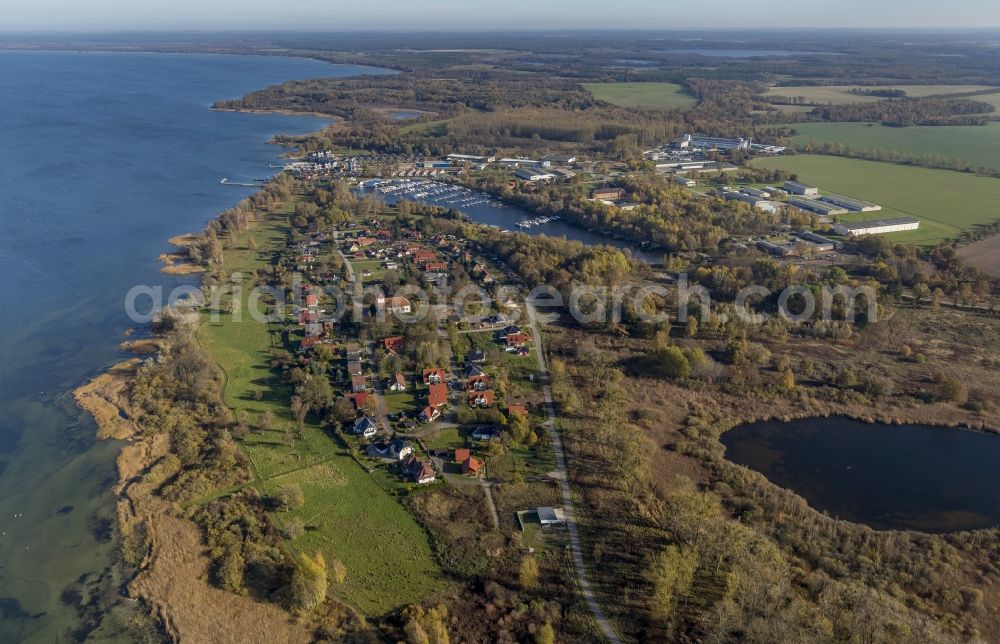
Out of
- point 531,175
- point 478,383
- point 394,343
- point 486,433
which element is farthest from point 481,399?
point 531,175

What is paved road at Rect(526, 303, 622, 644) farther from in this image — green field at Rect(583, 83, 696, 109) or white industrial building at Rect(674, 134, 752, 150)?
green field at Rect(583, 83, 696, 109)

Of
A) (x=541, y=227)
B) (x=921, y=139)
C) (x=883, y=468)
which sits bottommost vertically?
(x=883, y=468)

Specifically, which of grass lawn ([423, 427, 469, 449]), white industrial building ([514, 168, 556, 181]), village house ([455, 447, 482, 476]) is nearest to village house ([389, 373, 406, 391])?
grass lawn ([423, 427, 469, 449])

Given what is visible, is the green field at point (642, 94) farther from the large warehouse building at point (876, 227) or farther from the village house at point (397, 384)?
the village house at point (397, 384)

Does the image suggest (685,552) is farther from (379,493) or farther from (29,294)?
(29,294)

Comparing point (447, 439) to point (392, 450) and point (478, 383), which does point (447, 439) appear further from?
point (478, 383)

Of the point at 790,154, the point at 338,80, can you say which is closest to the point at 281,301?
the point at 790,154
